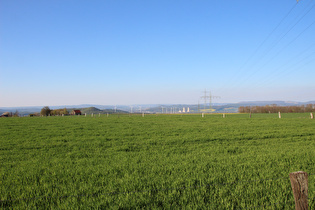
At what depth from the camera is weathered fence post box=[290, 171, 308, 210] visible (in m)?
3.33

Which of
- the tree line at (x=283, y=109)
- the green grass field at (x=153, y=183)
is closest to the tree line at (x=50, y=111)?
the tree line at (x=283, y=109)

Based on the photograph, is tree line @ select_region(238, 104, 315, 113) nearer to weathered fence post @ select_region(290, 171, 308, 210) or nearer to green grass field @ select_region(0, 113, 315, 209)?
green grass field @ select_region(0, 113, 315, 209)

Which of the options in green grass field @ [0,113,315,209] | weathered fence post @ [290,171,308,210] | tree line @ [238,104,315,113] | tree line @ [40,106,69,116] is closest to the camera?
weathered fence post @ [290,171,308,210]

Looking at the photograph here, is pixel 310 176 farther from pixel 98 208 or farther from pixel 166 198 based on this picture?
pixel 98 208

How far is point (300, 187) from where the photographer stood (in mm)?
3381

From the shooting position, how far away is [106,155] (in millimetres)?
11133

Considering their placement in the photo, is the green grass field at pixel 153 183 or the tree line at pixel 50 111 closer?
the green grass field at pixel 153 183

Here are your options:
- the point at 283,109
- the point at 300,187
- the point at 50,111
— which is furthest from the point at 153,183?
the point at 50,111

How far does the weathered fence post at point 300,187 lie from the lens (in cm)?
333

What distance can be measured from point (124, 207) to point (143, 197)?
0.59 meters

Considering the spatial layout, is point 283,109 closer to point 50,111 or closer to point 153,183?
point 153,183

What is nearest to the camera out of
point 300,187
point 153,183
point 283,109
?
point 300,187

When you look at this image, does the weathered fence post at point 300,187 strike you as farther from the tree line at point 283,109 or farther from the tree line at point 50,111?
the tree line at point 50,111

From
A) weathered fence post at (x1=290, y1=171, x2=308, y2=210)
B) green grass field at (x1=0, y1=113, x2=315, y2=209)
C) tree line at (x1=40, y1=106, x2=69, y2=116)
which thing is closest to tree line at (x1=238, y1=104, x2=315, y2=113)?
green grass field at (x1=0, y1=113, x2=315, y2=209)
